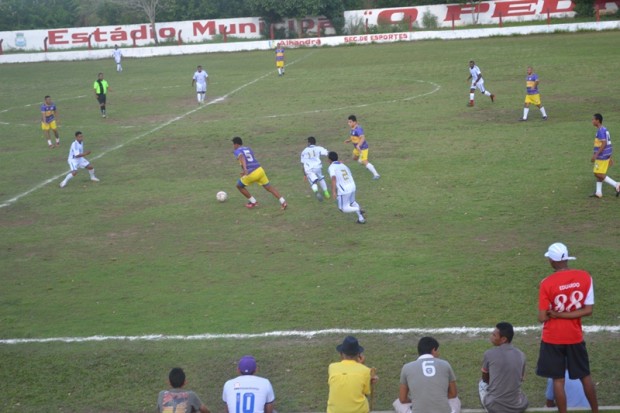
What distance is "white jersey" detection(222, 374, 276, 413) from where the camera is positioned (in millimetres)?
9312

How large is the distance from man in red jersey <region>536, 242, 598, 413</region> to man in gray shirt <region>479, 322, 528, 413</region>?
441 mm

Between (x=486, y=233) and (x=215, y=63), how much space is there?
45.3 metres

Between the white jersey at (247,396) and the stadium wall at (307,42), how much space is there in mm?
56197

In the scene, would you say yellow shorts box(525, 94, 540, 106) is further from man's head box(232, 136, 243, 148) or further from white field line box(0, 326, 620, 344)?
white field line box(0, 326, 620, 344)

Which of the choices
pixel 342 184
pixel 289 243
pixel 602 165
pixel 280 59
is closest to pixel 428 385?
pixel 289 243

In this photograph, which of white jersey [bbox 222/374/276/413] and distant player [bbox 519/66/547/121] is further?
distant player [bbox 519/66/547/121]

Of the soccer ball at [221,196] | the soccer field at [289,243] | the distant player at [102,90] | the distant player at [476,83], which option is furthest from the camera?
the distant player at [102,90]

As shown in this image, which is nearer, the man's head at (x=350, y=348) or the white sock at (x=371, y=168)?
the man's head at (x=350, y=348)

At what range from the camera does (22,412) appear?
11.2 meters

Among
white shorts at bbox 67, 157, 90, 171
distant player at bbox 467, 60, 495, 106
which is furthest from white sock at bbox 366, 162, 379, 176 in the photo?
distant player at bbox 467, 60, 495, 106

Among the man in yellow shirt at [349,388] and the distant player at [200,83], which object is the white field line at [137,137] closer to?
the distant player at [200,83]

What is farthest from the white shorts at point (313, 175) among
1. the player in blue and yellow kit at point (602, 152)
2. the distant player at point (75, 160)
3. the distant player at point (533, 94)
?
→ the distant player at point (533, 94)

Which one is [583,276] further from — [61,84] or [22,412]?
[61,84]

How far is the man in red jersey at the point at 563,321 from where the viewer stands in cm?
959
